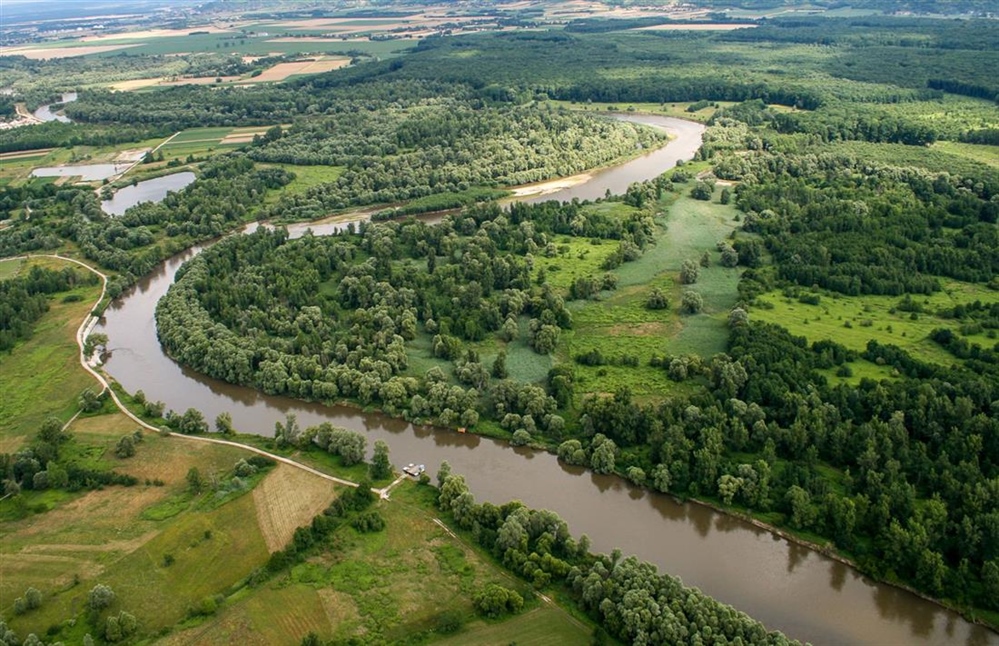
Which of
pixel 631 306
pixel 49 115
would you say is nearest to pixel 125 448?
pixel 631 306

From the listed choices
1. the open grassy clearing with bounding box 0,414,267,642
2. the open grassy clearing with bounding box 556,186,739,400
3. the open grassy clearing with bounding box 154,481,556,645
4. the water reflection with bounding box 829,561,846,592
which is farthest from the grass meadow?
the open grassy clearing with bounding box 0,414,267,642

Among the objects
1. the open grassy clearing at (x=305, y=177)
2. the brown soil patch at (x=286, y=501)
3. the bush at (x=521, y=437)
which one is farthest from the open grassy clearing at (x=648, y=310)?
the open grassy clearing at (x=305, y=177)

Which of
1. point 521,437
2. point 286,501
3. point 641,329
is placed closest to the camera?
point 286,501

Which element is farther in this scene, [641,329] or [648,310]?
[648,310]

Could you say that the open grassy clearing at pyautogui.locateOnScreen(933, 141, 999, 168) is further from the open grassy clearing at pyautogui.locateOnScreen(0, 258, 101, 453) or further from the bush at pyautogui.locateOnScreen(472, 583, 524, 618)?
the open grassy clearing at pyautogui.locateOnScreen(0, 258, 101, 453)

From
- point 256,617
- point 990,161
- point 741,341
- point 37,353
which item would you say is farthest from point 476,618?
point 990,161

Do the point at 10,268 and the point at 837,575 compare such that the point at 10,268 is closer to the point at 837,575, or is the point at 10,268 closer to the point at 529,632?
the point at 529,632

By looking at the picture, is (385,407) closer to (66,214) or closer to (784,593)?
(784,593)
